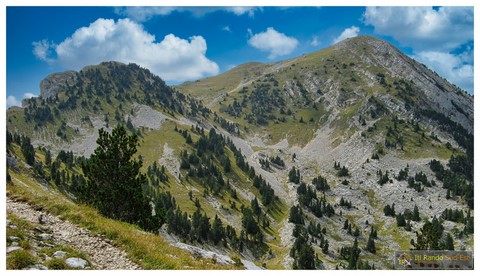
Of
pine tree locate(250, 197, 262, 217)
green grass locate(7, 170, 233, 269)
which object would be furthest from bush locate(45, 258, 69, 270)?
pine tree locate(250, 197, 262, 217)

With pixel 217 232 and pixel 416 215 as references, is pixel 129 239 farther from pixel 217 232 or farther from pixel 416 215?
pixel 416 215

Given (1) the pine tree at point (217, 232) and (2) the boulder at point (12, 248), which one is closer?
(2) the boulder at point (12, 248)

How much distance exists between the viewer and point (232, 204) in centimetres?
18562

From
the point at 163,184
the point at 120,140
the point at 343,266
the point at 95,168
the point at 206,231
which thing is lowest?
the point at 343,266

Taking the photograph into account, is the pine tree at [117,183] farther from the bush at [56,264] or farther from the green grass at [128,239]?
the bush at [56,264]

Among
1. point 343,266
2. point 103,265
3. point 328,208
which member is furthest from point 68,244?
point 328,208

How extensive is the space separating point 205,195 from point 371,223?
9060 cm

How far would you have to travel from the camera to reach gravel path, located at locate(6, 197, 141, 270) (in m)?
18.3

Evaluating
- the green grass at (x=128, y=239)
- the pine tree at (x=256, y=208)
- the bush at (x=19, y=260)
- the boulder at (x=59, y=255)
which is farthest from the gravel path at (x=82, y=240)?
the pine tree at (x=256, y=208)

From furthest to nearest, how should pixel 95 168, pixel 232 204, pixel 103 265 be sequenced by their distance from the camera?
pixel 232 204, pixel 95 168, pixel 103 265

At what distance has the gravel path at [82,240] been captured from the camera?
1827 centimetres

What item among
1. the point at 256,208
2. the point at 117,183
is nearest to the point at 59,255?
the point at 117,183

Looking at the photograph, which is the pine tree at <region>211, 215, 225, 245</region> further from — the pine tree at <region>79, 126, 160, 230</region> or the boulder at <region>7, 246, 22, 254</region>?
the boulder at <region>7, 246, 22, 254</region>
